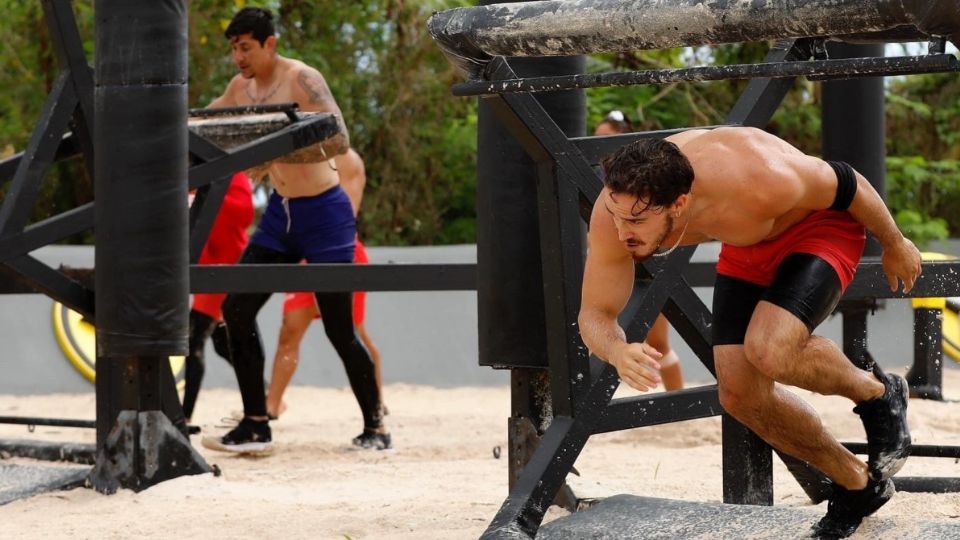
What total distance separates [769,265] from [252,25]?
153 inches

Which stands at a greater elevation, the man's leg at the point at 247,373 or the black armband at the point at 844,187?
the black armband at the point at 844,187

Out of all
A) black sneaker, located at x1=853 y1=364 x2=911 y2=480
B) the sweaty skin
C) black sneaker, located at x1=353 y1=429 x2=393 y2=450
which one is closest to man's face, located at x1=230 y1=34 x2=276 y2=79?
the sweaty skin

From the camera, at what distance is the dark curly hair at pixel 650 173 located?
143 inches

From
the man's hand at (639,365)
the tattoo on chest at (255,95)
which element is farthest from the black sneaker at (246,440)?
the man's hand at (639,365)

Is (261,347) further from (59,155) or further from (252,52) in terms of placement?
(252,52)

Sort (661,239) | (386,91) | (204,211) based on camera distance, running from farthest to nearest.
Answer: (386,91)
(204,211)
(661,239)

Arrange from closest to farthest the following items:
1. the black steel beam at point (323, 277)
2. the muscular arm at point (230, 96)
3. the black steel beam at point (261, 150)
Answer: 1. the black steel beam at point (323, 277)
2. the black steel beam at point (261, 150)
3. the muscular arm at point (230, 96)

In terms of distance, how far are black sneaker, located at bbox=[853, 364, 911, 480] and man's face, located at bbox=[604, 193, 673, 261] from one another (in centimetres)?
79

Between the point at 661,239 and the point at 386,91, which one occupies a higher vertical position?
the point at 386,91

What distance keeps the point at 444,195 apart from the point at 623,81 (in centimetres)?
1008

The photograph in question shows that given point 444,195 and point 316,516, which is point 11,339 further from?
point 316,516

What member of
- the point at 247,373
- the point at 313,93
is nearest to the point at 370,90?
the point at 313,93

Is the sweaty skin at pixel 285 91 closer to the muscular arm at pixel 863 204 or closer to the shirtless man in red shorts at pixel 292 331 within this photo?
the shirtless man in red shorts at pixel 292 331

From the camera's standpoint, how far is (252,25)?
723cm
